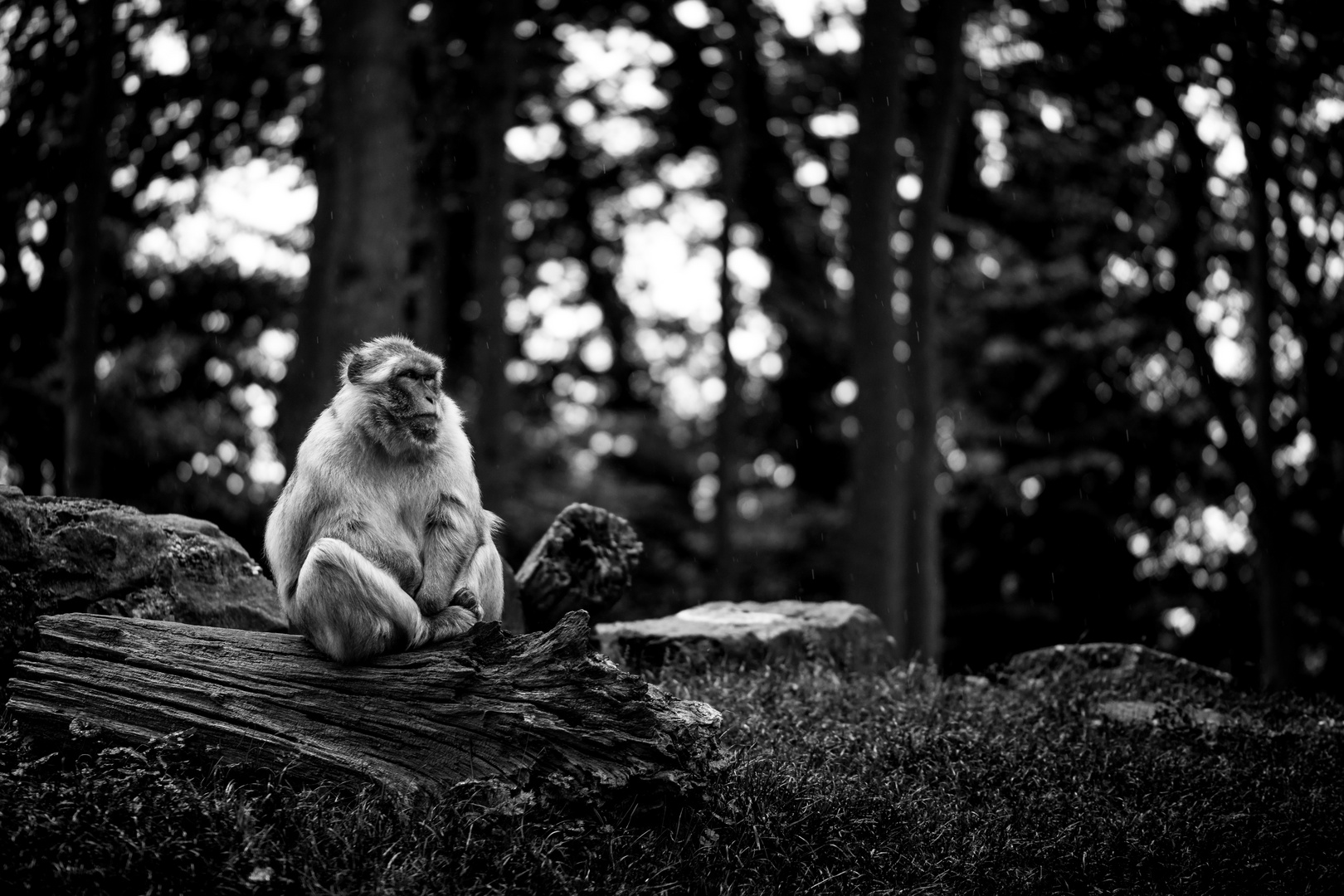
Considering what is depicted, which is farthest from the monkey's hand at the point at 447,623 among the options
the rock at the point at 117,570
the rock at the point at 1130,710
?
the rock at the point at 1130,710

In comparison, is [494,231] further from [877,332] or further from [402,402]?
[402,402]

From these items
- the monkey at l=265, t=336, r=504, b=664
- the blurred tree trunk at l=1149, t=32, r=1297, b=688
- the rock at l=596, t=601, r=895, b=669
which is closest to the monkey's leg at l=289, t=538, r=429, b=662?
the monkey at l=265, t=336, r=504, b=664

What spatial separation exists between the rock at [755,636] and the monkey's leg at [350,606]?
3.32 metres

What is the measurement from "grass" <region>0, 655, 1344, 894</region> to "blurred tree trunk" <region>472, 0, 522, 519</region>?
759 centimetres

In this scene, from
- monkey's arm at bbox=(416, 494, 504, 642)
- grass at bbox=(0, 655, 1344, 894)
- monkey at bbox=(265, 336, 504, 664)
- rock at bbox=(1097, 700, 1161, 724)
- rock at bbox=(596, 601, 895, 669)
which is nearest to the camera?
grass at bbox=(0, 655, 1344, 894)

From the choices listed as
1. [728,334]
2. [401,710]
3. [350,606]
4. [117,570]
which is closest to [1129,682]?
[401,710]

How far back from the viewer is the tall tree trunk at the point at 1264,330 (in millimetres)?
13922

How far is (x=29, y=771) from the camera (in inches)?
211

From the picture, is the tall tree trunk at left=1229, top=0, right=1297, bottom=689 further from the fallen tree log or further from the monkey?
the monkey

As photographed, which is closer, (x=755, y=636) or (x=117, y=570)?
(x=117, y=570)

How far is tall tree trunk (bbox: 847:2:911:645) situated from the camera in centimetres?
1288

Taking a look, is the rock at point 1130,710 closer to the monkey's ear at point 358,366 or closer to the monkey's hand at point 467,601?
the monkey's hand at point 467,601

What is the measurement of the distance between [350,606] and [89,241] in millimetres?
10071

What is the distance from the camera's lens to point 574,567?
855cm
